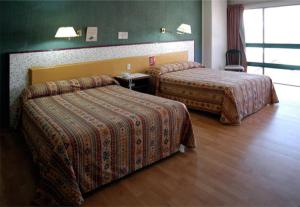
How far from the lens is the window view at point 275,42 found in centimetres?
580

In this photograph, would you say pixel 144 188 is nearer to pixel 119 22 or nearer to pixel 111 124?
pixel 111 124

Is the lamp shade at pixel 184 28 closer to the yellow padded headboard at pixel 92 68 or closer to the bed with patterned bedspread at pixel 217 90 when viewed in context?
the yellow padded headboard at pixel 92 68

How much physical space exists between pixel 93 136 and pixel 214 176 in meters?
1.16

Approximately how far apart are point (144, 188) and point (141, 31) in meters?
3.36

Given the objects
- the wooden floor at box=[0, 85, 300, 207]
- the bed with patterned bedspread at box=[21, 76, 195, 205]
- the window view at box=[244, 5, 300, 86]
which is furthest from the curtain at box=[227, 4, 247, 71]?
the bed with patterned bedspread at box=[21, 76, 195, 205]

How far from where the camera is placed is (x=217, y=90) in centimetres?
392

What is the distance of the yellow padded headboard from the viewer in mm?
3742

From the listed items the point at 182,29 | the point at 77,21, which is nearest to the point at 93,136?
the point at 77,21

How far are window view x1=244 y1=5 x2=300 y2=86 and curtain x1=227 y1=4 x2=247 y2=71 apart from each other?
0.71 ft

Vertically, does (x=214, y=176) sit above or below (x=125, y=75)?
below

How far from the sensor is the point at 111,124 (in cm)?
234

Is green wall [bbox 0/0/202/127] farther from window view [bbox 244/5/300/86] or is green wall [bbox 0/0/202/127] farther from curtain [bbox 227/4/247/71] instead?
window view [bbox 244/5/300/86]

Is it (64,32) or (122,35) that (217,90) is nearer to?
(122,35)

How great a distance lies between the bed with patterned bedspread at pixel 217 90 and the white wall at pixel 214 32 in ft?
4.36
